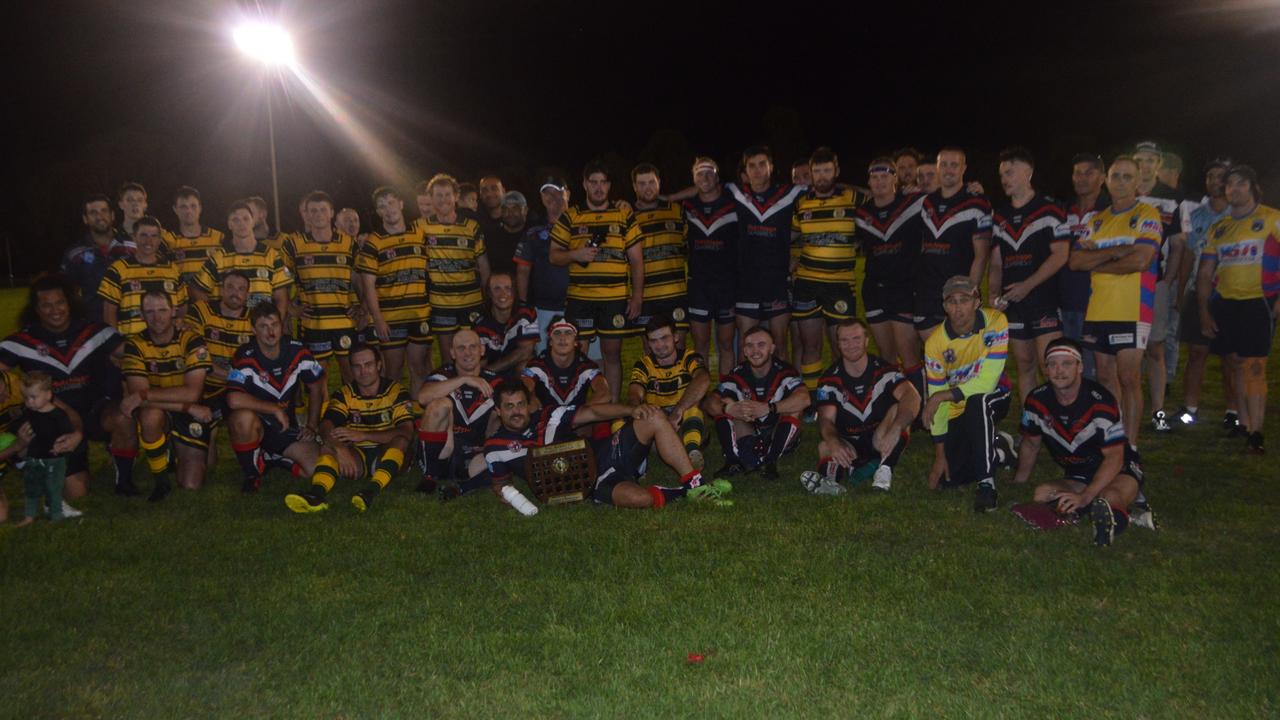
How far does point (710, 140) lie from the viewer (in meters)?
64.5

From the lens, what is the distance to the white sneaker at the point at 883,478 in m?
5.96

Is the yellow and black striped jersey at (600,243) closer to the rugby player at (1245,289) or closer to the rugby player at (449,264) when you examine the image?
the rugby player at (449,264)

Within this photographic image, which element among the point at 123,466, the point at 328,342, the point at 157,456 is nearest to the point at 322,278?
the point at 328,342

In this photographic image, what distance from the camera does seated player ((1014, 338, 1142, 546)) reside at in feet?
16.7

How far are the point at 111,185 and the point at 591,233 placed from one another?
35922mm

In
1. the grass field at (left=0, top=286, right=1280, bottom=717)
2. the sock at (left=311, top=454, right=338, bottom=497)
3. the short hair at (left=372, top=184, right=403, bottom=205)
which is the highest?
the short hair at (left=372, top=184, right=403, bottom=205)

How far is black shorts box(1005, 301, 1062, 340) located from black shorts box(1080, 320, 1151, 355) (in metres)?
0.24

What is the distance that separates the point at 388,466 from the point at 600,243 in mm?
2386

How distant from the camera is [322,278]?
24.7ft

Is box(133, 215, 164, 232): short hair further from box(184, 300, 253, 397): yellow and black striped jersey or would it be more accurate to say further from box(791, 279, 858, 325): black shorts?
box(791, 279, 858, 325): black shorts

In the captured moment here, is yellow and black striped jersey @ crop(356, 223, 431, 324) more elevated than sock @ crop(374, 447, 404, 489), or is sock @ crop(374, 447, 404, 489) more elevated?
yellow and black striped jersey @ crop(356, 223, 431, 324)

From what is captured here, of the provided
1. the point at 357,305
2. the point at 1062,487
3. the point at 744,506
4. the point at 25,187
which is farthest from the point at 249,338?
the point at 25,187

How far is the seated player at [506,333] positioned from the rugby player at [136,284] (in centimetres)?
232

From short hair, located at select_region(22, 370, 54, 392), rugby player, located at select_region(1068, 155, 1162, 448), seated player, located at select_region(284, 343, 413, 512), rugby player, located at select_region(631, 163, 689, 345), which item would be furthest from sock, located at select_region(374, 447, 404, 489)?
rugby player, located at select_region(1068, 155, 1162, 448)
